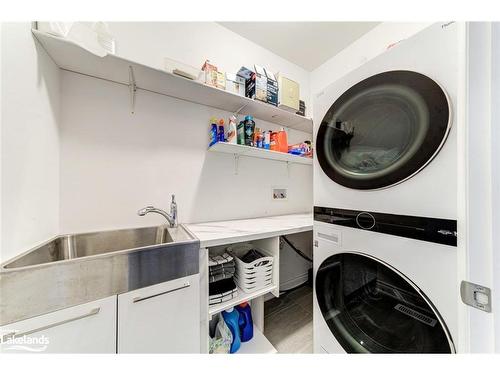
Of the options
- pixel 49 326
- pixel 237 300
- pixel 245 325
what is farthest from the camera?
pixel 245 325

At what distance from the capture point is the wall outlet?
6.48ft

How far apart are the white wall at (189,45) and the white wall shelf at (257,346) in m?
2.22

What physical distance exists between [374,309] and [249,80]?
5.82ft

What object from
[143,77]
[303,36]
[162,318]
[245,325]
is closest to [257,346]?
[245,325]

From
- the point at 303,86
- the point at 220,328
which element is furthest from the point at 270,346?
the point at 303,86

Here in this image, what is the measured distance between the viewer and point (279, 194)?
2.02 meters

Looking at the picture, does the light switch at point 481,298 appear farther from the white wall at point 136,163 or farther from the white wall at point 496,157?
the white wall at point 136,163

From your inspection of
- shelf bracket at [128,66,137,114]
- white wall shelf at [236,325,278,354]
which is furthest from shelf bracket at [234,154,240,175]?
white wall shelf at [236,325,278,354]

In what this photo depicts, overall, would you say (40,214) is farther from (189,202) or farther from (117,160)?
(189,202)

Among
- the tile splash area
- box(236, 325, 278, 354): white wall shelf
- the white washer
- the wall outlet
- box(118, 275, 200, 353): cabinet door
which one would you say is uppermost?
the white washer

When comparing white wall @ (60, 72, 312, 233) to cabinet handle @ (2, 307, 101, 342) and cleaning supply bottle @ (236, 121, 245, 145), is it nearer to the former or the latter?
cleaning supply bottle @ (236, 121, 245, 145)

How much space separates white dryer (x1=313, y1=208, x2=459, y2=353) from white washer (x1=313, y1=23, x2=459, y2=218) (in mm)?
82

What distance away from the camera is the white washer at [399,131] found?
578mm

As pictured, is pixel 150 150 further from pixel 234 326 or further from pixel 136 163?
pixel 234 326
